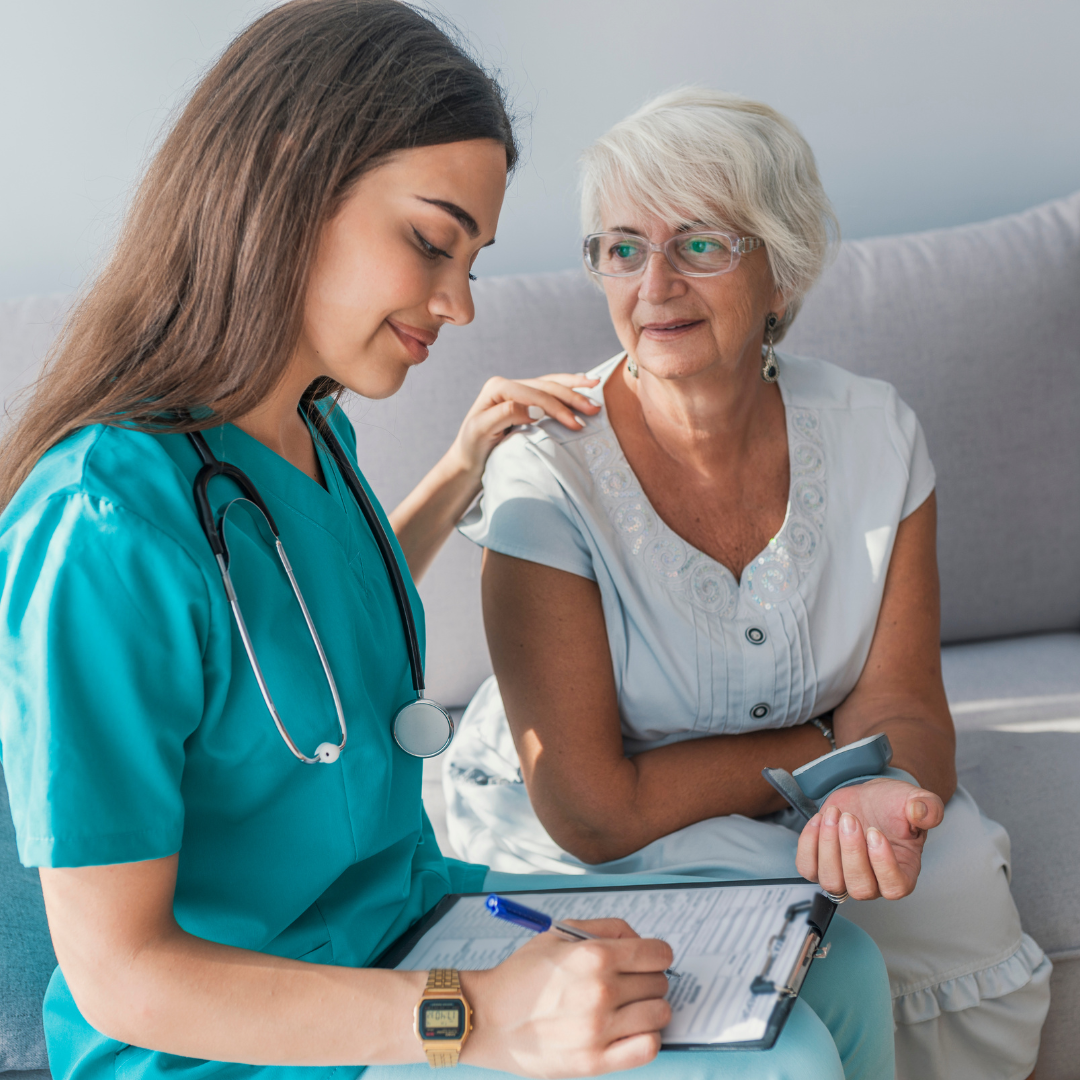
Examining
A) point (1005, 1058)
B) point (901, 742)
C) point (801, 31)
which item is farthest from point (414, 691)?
point (801, 31)

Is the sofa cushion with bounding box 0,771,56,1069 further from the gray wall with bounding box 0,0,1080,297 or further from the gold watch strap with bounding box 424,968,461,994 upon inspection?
the gray wall with bounding box 0,0,1080,297

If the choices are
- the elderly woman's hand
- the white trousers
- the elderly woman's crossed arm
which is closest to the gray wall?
→ the elderly woman's crossed arm

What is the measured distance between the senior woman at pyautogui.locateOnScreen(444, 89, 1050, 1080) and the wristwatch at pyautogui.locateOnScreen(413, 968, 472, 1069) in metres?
0.53

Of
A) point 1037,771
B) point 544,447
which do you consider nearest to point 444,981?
point 544,447

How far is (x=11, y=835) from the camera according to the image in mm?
1294

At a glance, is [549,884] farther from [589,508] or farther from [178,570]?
[178,570]

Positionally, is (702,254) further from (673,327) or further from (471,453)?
(471,453)

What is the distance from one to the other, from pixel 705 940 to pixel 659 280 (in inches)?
31.3

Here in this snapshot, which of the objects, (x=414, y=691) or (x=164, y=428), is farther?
(x=414, y=691)

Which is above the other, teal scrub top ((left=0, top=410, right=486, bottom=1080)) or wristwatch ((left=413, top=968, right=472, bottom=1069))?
teal scrub top ((left=0, top=410, right=486, bottom=1080))

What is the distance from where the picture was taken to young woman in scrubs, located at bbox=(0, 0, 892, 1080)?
73 centimetres

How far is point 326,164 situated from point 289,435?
0.96 feet

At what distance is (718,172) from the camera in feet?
4.38

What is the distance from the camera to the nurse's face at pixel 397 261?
86 centimetres
